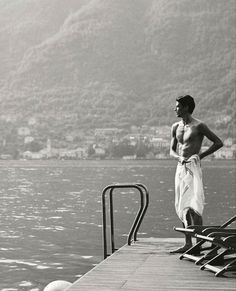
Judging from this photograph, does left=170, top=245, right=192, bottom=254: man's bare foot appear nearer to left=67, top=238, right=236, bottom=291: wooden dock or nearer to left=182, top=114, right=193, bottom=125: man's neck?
left=67, top=238, right=236, bottom=291: wooden dock

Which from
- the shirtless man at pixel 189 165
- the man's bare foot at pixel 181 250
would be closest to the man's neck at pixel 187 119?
the shirtless man at pixel 189 165

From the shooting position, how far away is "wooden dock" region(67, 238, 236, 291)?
22.3ft

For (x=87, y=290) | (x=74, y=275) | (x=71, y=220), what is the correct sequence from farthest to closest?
1. (x=71, y=220)
2. (x=74, y=275)
3. (x=87, y=290)

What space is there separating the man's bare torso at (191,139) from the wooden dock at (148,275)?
50.8 inches

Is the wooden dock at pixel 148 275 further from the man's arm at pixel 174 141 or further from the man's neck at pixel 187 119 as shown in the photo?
the man's neck at pixel 187 119

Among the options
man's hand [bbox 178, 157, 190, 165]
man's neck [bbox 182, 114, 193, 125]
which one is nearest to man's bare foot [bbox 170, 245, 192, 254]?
man's hand [bbox 178, 157, 190, 165]

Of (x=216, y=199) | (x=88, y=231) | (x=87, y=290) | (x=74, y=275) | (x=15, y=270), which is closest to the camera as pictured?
(x=87, y=290)

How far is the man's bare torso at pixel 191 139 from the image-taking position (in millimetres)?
8969

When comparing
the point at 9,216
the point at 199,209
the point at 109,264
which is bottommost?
the point at 9,216

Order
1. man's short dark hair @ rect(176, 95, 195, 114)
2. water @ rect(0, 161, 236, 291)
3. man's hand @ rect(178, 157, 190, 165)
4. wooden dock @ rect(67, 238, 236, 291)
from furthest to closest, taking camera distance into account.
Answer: water @ rect(0, 161, 236, 291), man's short dark hair @ rect(176, 95, 195, 114), man's hand @ rect(178, 157, 190, 165), wooden dock @ rect(67, 238, 236, 291)

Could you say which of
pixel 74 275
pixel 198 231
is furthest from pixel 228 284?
pixel 74 275

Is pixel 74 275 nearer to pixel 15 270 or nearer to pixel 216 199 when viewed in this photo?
pixel 15 270

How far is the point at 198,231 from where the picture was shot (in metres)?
8.11

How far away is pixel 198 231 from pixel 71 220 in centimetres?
3764
